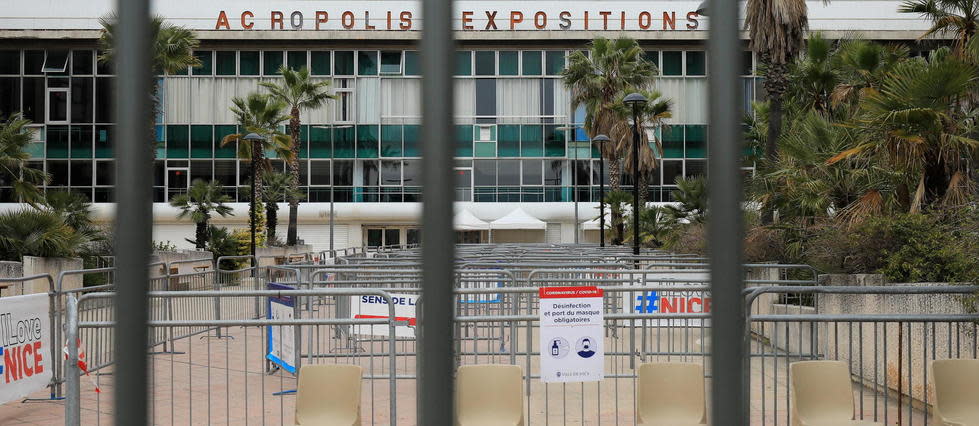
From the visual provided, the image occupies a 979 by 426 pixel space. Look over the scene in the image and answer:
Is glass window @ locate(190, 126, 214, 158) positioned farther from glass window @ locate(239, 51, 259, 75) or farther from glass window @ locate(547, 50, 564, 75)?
glass window @ locate(547, 50, 564, 75)

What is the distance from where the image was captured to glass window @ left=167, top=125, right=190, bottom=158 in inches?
2007

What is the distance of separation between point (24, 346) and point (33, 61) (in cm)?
4375

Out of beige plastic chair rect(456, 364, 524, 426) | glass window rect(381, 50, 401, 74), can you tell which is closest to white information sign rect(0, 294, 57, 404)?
beige plastic chair rect(456, 364, 524, 426)

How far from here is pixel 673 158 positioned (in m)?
51.6

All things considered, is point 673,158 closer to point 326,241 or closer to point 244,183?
point 326,241

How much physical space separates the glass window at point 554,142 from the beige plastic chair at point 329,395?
44219mm

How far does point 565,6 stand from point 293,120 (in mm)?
17801

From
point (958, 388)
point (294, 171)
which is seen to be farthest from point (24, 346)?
point (294, 171)

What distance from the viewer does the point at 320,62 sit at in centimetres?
5128

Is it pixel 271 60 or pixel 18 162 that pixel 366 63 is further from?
pixel 18 162

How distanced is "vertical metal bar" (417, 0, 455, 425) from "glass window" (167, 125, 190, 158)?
171 ft

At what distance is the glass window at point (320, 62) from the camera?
5116 centimetres

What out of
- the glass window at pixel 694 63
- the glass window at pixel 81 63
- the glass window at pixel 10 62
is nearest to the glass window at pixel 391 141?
the glass window at pixel 81 63

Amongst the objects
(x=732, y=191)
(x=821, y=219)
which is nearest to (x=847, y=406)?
(x=732, y=191)
